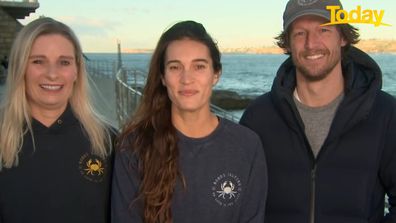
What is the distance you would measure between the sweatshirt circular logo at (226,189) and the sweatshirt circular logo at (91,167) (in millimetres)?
665

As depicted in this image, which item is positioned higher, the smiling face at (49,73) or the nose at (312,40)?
the nose at (312,40)

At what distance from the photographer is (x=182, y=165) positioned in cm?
262

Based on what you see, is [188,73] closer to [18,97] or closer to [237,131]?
[237,131]

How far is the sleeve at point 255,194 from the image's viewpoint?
2.64 metres

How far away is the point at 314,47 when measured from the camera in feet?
9.69

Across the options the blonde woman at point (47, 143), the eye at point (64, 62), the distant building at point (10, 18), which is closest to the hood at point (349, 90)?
the blonde woman at point (47, 143)

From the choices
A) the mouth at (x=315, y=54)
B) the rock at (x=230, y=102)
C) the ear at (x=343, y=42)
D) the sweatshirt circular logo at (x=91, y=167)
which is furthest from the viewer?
the rock at (x=230, y=102)

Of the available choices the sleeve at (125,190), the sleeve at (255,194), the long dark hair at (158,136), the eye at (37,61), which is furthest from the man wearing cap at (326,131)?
the eye at (37,61)

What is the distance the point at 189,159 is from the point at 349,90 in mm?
1081

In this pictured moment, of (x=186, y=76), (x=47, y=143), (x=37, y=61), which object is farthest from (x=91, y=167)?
(x=186, y=76)

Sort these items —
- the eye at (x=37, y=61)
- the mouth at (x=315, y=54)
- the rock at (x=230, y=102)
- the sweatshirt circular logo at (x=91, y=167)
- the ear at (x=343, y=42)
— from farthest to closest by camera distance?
the rock at (x=230, y=102)
the ear at (x=343, y=42)
the mouth at (x=315, y=54)
the sweatshirt circular logo at (x=91, y=167)
the eye at (x=37, y=61)

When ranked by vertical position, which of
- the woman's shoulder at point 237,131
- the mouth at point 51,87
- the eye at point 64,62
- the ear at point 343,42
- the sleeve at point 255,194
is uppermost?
the ear at point 343,42

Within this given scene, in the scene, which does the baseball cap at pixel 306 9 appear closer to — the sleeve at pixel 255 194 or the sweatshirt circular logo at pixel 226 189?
the sleeve at pixel 255 194

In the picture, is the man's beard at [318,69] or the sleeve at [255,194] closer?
the sleeve at [255,194]
